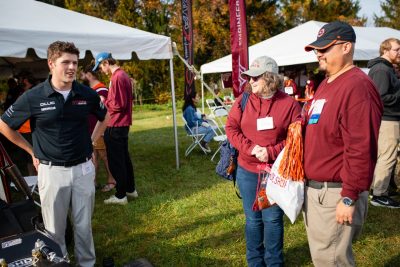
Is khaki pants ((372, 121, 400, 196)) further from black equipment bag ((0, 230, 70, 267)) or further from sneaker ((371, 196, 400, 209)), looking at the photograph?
black equipment bag ((0, 230, 70, 267))

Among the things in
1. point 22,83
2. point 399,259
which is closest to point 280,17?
point 22,83

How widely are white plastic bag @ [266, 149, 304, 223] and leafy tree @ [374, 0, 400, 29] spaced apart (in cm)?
4146

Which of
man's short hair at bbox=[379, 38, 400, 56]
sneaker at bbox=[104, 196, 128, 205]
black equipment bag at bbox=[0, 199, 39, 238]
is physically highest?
man's short hair at bbox=[379, 38, 400, 56]

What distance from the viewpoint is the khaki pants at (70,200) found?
272 cm

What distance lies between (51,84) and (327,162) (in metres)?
1.94

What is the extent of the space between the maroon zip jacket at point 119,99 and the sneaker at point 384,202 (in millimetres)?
3214

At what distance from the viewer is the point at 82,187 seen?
111 inches

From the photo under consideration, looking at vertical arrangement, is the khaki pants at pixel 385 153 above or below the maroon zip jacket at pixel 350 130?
below

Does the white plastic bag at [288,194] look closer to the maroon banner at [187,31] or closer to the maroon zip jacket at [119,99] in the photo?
the maroon zip jacket at [119,99]

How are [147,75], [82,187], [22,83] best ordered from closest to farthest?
1. [82,187]
2. [22,83]
3. [147,75]

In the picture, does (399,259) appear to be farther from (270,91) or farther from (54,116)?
(54,116)

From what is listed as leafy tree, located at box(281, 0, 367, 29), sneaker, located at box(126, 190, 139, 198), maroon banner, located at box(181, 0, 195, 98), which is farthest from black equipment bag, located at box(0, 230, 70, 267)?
leafy tree, located at box(281, 0, 367, 29)

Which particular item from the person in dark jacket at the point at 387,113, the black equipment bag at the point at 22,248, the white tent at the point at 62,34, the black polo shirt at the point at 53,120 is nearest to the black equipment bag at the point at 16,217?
the black equipment bag at the point at 22,248

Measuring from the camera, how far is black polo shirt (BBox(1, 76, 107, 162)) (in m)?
2.63
